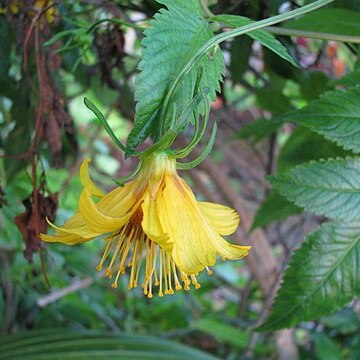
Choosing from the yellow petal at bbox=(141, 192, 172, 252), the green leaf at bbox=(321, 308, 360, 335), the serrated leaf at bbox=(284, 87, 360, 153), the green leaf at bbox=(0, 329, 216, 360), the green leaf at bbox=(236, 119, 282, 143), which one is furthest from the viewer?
the green leaf at bbox=(321, 308, 360, 335)

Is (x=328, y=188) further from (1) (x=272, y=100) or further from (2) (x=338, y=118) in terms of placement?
(1) (x=272, y=100)

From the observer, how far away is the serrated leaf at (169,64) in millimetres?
406

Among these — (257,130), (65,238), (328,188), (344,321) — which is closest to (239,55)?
(257,130)

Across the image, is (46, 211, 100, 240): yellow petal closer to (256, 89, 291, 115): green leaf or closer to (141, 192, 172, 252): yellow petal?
(141, 192, 172, 252): yellow petal

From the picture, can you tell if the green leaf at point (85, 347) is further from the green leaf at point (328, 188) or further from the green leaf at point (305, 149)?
the green leaf at point (328, 188)

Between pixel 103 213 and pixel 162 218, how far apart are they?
41 mm

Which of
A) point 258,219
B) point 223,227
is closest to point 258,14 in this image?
point 258,219

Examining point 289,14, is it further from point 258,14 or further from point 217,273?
point 217,273

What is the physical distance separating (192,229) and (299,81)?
42 cm

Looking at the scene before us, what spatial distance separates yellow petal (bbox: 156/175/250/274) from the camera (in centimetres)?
41

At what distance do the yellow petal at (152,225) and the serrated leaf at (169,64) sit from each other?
4 cm

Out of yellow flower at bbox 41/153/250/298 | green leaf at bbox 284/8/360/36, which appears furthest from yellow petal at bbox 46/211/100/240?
green leaf at bbox 284/8/360/36

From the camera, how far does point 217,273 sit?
5.70 ft

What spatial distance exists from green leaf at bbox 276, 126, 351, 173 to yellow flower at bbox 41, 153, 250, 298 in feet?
0.82
